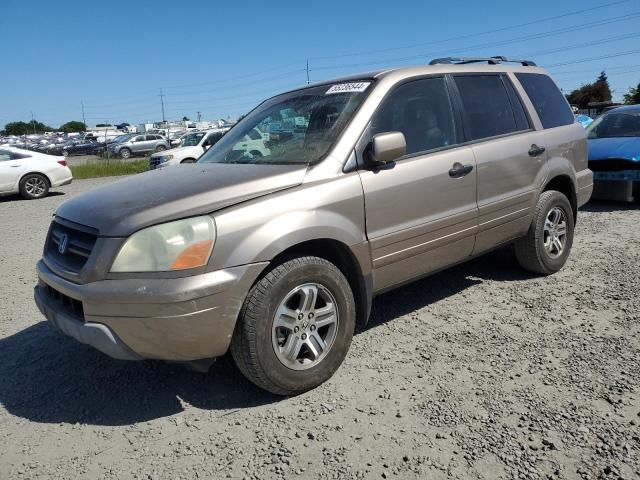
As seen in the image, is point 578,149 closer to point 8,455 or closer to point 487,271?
point 487,271

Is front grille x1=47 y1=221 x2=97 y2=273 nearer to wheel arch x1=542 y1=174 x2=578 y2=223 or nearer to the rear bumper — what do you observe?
wheel arch x1=542 y1=174 x2=578 y2=223

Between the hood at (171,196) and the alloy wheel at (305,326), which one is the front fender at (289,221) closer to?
the hood at (171,196)

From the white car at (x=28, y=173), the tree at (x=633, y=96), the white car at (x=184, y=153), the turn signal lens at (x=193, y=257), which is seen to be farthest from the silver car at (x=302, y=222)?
the tree at (x=633, y=96)

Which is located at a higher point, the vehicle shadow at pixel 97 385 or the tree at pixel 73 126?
the tree at pixel 73 126

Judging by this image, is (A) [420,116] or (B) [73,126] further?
(B) [73,126]

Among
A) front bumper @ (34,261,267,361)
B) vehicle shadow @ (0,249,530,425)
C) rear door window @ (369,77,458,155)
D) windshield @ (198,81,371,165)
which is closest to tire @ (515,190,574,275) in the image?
rear door window @ (369,77,458,155)

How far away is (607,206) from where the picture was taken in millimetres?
8250

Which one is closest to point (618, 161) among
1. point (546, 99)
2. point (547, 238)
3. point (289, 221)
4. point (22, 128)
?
point (546, 99)

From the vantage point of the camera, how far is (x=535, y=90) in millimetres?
4781

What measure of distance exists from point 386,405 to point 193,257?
4.36 feet

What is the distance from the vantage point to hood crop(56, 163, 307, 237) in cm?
266

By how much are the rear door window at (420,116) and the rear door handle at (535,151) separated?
3.09ft

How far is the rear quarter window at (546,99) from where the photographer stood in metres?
4.70

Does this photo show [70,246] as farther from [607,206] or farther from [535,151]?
[607,206]
